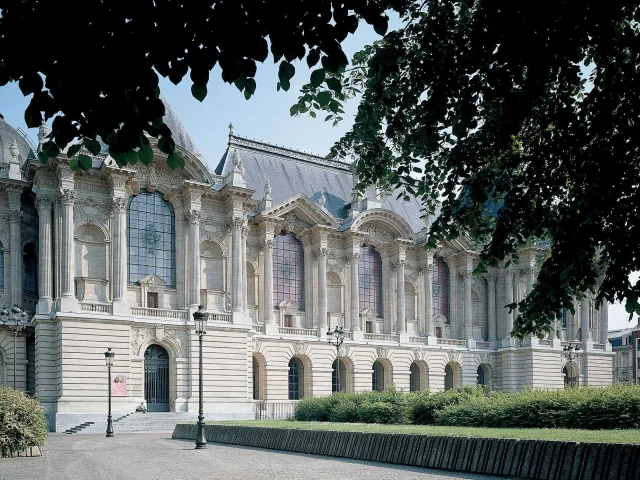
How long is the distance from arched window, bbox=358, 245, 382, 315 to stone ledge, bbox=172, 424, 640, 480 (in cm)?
3487

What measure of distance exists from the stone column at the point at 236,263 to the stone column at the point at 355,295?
397 inches

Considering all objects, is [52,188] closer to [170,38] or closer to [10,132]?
[10,132]

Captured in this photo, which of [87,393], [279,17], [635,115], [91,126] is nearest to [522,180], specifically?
[635,115]

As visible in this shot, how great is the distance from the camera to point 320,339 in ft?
176

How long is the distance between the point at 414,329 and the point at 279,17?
5412 cm

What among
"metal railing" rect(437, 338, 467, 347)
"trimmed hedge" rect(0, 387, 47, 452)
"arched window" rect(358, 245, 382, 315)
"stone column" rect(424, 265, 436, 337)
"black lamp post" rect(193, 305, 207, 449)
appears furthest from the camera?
"metal railing" rect(437, 338, 467, 347)

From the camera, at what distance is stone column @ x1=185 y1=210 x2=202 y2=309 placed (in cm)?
4722

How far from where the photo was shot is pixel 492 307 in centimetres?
6525

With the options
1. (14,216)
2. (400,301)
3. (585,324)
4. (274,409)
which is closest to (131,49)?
(14,216)

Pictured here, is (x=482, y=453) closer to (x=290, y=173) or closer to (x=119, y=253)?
(x=119, y=253)

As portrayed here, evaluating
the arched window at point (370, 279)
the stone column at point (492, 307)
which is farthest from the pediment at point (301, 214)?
the stone column at point (492, 307)

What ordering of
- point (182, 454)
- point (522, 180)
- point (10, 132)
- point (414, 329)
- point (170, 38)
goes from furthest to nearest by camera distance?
1. point (414, 329)
2. point (10, 132)
3. point (182, 454)
4. point (522, 180)
5. point (170, 38)

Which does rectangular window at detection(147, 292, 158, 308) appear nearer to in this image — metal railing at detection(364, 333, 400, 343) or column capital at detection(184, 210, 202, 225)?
column capital at detection(184, 210, 202, 225)

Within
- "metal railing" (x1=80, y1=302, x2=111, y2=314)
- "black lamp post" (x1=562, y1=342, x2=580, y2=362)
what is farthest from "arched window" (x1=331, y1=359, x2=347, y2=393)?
"metal railing" (x1=80, y1=302, x2=111, y2=314)
